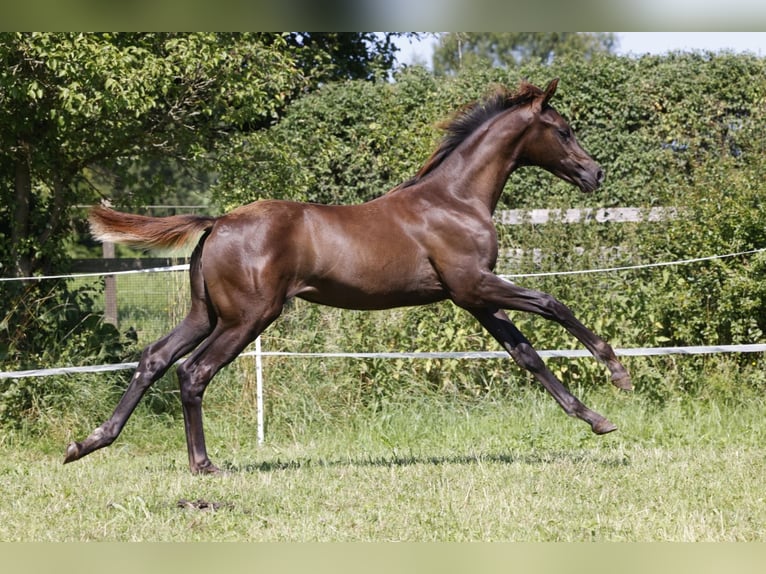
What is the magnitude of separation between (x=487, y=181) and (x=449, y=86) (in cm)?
503

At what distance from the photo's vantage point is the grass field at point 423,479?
4.32 meters

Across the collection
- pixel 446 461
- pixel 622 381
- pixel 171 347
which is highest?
pixel 171 347

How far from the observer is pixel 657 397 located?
8.21 m

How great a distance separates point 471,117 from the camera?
21.1ft

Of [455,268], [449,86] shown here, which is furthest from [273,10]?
[449,86]

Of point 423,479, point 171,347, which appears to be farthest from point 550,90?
point 171,347

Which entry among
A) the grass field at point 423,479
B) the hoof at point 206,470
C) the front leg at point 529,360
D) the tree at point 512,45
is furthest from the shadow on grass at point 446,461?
the tree at point 512,45

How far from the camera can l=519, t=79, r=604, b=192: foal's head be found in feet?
20.6

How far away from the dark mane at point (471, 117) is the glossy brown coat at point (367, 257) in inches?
1.4

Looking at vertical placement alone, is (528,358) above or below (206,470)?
above

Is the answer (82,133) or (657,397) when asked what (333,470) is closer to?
(657,397)

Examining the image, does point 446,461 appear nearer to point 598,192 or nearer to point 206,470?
point 206,470

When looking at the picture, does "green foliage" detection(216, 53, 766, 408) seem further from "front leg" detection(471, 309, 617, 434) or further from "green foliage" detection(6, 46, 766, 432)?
"front leg" detection(471, 309, 617, 434)

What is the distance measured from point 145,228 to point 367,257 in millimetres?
1438
